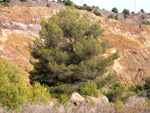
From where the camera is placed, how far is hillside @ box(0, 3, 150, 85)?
29455 millimetres

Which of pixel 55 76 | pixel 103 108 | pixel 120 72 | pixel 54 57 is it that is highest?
pixel 103 108

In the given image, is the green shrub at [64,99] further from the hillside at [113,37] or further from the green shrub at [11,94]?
the hillside at [113,37]

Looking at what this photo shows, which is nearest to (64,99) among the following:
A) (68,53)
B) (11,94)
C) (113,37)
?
(11,94)

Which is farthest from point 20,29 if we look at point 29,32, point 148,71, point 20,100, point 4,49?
point 20,100

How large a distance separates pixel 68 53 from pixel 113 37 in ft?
79.8

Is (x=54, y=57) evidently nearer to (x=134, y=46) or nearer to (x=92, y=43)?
(x=92, y=43)

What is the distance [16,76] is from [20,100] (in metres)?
2.32

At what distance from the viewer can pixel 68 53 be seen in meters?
15.1

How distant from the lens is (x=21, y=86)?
25.3ft

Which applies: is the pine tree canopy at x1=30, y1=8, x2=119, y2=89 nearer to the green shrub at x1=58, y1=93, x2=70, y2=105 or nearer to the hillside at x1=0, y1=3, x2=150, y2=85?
the green shrub at x1=58, y1=93, x2=70, y2=105

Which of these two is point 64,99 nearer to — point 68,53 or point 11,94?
point 11,94

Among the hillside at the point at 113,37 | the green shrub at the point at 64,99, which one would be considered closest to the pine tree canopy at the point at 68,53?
the green shrub at the point at 64,99

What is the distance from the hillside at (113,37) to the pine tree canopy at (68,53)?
10520 mm

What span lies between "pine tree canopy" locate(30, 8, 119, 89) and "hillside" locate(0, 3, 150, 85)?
10.5 metres
